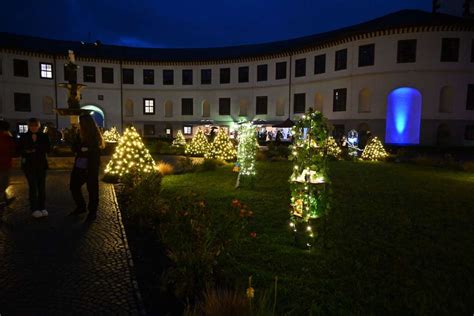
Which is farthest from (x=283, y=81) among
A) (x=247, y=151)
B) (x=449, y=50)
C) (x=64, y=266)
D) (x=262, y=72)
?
(x=64, y=266)

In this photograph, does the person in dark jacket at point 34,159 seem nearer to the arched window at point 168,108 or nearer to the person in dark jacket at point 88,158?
the person in dark jacket at point 88,158

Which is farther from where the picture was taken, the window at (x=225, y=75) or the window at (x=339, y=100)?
the window at (x=225, y=75)

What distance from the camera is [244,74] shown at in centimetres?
3781

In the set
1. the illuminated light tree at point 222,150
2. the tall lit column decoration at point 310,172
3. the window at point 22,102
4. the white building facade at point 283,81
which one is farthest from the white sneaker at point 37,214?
the window at point 22,102

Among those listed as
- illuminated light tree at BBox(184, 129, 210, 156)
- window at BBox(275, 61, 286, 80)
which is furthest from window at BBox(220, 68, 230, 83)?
illuminated light tree at BBox(184, 129, 210, 156)

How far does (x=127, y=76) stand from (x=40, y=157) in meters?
35.4

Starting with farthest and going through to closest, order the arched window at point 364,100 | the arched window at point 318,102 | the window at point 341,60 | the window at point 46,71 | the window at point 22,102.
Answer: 1. the window at point 46,71
2. the window at point 22,102
3. the arched window at point 318,102
4. the window at point 341,60
5. the arched window at point 364,100

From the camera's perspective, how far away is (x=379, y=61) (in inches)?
1081

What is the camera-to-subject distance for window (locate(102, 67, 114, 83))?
38.8 metres

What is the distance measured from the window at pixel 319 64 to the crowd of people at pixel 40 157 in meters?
28.3

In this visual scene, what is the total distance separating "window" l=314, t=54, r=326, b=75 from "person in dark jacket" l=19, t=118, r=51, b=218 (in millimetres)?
28672

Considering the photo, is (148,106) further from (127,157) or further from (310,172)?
(310,172)

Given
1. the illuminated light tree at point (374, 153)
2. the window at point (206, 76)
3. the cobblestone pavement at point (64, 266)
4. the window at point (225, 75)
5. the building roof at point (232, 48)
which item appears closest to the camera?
the cobblestone pavement at point (64, 266)

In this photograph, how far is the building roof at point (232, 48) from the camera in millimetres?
26859
